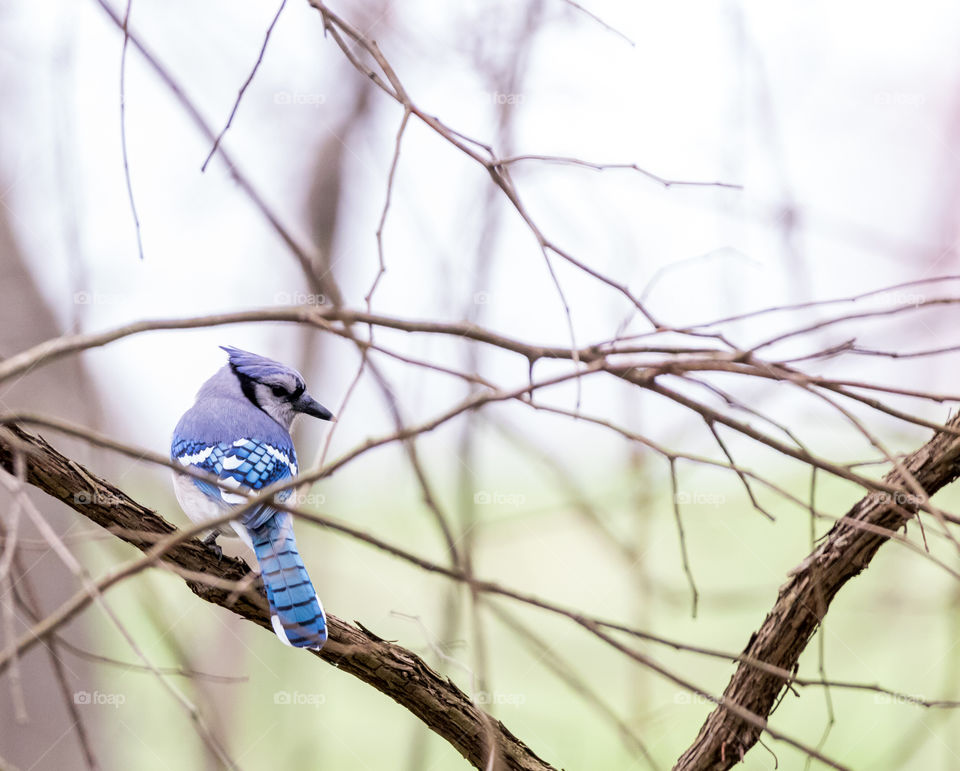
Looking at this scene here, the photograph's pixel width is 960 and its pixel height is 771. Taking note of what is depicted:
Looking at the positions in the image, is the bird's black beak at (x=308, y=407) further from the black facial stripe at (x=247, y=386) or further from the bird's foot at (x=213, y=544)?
the bird's foot at (x=213, y=544)

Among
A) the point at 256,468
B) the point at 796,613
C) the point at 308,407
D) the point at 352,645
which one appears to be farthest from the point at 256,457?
the point at 796,613

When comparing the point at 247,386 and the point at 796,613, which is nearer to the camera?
the point at 796,613

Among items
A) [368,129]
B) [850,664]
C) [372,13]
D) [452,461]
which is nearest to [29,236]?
[368,129]

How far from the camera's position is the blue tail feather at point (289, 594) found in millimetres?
1600

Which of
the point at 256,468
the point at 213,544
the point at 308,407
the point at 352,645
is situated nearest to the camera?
the point at 352,645

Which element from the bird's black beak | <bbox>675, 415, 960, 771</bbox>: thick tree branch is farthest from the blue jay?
<bbox>675, 415, 960, 771</bbox>: thick tree branch

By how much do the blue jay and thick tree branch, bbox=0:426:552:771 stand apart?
2.5 inches

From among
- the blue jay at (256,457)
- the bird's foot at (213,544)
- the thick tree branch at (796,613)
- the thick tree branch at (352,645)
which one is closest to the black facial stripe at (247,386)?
the blue jay at (256,457)

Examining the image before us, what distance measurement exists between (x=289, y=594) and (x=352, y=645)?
152mm

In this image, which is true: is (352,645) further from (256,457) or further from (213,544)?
(256,457)

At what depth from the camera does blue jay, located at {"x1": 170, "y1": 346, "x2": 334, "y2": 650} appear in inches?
64.7

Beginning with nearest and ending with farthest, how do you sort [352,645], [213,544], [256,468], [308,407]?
1. [352,645]
2. [213,544]
3. [256,468]
4. [308,407]

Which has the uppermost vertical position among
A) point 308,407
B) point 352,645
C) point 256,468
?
point 308,407

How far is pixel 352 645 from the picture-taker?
1.63m
